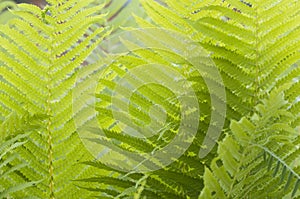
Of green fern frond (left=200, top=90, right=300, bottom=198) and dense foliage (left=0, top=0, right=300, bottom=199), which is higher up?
dense foliage (left=0, top=0, right=300, bottom=199)

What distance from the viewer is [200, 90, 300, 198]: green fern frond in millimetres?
460

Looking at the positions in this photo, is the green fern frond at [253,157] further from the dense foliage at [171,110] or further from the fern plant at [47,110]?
the fern plant at [47,110]

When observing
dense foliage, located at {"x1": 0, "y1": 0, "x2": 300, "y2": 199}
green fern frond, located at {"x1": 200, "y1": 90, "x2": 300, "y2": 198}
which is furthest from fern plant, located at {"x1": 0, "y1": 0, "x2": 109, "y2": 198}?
green fern frond, located at {"x1": 200, "y1": 90, "x2": 300, "y2": 198}

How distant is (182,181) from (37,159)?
180mm

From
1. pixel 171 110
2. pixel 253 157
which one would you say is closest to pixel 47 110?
pixel 171 110

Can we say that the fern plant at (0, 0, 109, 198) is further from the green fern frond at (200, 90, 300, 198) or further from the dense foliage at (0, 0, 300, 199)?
the green fern frond at (200, 90, 300, 198)

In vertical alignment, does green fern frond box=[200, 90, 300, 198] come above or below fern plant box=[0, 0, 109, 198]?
below

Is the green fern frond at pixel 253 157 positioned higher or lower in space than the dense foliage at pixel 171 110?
lower

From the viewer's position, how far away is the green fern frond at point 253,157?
1.51 feet

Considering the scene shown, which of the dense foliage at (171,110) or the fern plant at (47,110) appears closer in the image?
the dense foliage at (171,110)

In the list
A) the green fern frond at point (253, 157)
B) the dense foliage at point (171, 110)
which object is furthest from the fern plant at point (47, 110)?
the green fern frond at point (253, 157)

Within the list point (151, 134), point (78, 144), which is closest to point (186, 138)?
point (151, 134)

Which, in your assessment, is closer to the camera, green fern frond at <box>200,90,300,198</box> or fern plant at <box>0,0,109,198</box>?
green fern frond at <box>200,90,300,198</box>

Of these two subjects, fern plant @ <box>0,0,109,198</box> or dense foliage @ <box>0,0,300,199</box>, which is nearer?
dense foliage @ <box>0,0,300,199</box>
